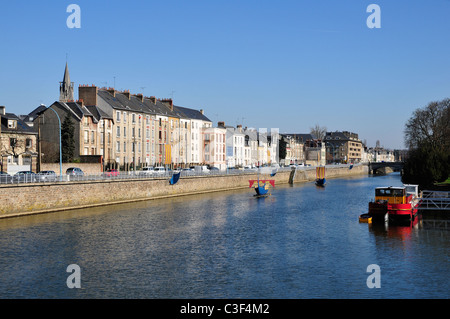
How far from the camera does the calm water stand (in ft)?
79.8

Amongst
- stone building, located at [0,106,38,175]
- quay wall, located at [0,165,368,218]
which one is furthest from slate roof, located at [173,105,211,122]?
stone building, located at [0,106,38,175]

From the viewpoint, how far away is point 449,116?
107 metres

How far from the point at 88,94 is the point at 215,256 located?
56.3 metres

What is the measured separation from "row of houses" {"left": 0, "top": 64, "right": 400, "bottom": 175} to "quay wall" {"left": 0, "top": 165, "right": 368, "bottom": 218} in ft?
27.5

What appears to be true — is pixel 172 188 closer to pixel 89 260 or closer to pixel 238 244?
pixel 238 244

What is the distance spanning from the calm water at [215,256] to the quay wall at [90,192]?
1.61 meters

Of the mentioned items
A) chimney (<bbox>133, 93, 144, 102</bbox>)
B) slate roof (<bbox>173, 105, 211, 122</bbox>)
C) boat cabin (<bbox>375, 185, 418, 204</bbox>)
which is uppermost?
chimney (<bbox>133, 93, 144, 102</bbox>)

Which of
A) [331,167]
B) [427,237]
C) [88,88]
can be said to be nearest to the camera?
[427,237]

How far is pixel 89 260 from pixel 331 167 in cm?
13495

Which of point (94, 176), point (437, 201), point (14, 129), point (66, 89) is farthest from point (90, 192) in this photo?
point (66, 89)

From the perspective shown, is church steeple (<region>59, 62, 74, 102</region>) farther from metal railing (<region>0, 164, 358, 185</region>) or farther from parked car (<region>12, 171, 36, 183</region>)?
parked car (<region>12, 171, 36, 183</region>)
